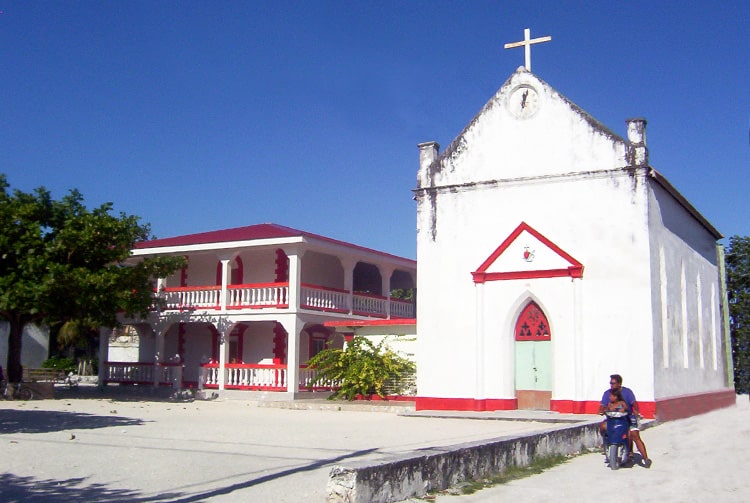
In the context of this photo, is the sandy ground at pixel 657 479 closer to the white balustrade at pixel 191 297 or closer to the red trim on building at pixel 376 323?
the red trim on building at pixel 376 323

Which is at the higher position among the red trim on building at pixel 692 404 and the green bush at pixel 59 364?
the green bush at pixel 59 364

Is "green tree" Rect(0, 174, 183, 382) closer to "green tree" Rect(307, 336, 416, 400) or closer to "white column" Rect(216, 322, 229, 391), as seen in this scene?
"white column" Rect(216, 322, 229, 391)

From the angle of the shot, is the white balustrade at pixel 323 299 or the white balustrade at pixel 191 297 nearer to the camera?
the white balustrade at pixel 323 299

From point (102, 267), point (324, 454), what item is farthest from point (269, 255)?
point (324, 454)

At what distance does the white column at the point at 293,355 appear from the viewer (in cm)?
2433

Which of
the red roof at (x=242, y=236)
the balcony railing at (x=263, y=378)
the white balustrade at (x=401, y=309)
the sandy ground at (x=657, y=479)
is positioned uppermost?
the red roof at (x=242, y=236)

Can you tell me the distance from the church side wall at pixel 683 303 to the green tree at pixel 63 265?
14249mm

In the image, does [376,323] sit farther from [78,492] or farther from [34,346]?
[34,346]

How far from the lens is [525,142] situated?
19.2 meters

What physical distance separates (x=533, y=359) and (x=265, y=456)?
9467 mm

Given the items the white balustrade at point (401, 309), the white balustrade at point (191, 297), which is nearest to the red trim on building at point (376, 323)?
the white balustrade at point (191, 297)

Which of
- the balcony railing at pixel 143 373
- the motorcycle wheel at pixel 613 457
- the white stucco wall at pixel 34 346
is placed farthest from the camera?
the white stucco wall at pixel 34 346

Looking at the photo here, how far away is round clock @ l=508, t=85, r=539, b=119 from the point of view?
19.3m

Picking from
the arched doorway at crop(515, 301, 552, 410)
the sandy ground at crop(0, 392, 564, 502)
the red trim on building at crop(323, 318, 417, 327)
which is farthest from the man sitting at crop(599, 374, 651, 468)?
the red trim on building at crop(323, 318, 417, 327)
